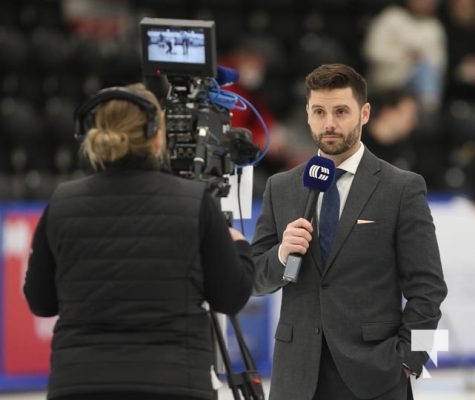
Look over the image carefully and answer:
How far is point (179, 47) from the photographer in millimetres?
4609

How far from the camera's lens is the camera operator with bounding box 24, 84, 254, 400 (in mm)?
3672

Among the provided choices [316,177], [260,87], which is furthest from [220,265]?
[260,87]

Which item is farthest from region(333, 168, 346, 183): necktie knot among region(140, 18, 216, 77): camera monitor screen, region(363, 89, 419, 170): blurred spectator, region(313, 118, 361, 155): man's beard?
region(363, 89, 419, 170): blurred spectator

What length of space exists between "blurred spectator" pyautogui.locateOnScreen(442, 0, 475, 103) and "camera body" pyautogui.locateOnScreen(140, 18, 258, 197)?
27.0 ft

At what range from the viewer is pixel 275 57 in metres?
11.8

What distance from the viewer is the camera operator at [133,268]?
3.67 metres

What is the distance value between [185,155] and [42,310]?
39.0 inches

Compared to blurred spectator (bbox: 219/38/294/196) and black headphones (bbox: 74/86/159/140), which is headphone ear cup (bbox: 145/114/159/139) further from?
blurred spectator (bbox: 219/38/294/196)

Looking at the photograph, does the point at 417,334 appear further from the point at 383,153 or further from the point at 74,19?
the point at 74,19

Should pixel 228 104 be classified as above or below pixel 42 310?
above

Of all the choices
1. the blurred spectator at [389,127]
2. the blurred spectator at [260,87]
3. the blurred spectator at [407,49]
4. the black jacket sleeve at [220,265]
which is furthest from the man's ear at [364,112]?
the blurred spectator at [407,49]

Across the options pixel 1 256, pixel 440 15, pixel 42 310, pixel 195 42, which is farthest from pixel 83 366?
pixel 440 15

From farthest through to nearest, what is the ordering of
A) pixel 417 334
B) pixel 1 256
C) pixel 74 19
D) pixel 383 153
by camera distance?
pixel 74 19, pixel 383 153, pixel 1 256, pixel 417 334

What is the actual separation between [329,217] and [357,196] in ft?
0.43
